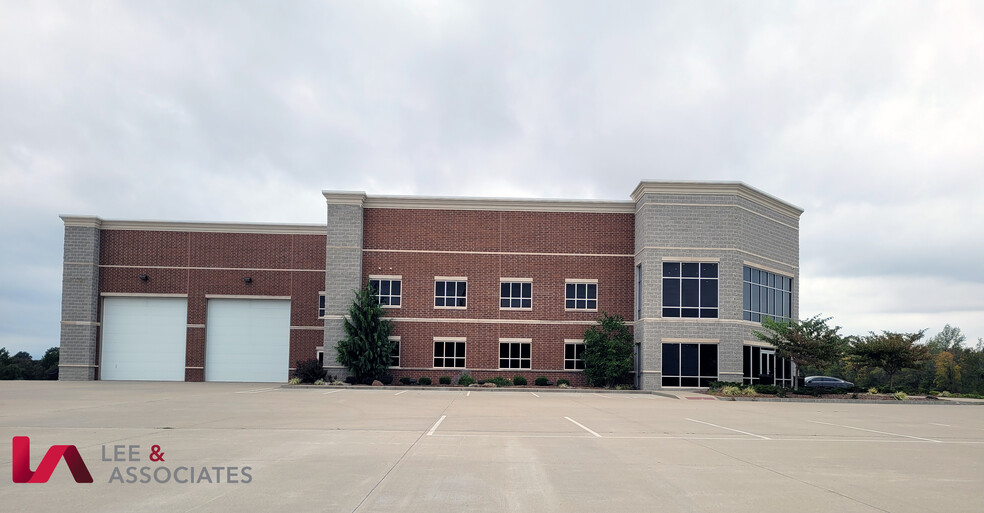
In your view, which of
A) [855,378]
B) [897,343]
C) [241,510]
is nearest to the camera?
[241,510]

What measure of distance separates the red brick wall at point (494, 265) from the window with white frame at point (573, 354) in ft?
1.03

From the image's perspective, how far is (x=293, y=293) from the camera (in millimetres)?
47688

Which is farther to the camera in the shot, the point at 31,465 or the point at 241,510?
the point at 31,465

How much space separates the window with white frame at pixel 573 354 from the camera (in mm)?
44031

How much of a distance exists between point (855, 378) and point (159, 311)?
201 ft

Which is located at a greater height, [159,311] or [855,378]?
[159,311]

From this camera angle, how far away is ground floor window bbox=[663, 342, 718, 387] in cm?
4069

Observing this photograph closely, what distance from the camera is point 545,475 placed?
1092cm

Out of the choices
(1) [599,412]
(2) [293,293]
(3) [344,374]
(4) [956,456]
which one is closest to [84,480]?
(4) [956,456]

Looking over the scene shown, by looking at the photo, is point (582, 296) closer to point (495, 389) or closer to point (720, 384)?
point (495, 389)

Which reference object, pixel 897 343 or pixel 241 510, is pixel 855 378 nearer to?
pixel 897 343

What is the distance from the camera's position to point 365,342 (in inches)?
1640

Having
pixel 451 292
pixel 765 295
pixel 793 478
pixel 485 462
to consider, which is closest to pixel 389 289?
pixel 451 292

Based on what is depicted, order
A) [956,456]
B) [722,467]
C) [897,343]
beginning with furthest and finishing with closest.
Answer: [897,343] → [956,456] → [722,467]
